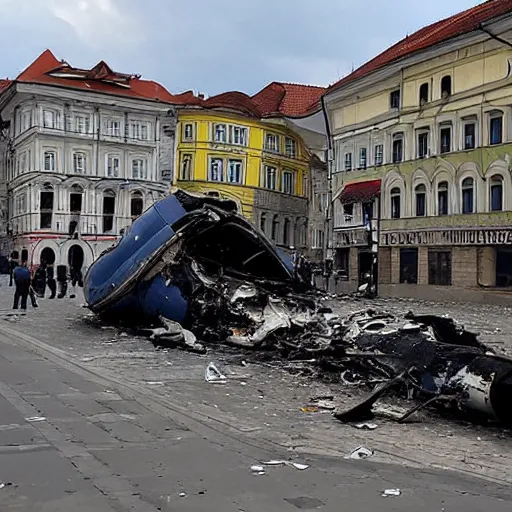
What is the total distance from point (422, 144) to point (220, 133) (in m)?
25.8

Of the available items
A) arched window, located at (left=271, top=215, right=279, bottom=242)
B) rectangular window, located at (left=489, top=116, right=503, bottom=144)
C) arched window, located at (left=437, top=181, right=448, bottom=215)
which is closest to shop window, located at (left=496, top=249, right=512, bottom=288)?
arched window, located at (left=437, top=181, right=448, bottom=215)

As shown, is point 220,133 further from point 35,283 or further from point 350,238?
point 35,283

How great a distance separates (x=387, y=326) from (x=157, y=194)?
166ft

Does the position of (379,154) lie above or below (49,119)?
below

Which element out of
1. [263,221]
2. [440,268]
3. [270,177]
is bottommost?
[440,268]

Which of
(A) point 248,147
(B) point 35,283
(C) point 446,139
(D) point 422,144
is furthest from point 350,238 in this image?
(A) point 248,147

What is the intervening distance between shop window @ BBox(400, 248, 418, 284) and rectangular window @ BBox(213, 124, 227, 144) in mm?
25864

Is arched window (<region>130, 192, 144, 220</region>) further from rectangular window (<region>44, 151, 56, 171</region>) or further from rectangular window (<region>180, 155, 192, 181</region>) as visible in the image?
rectangular window (<region>44, 151, 56, 171</region>)

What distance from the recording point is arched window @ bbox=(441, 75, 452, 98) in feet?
115

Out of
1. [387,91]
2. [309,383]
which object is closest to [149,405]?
[309,383]

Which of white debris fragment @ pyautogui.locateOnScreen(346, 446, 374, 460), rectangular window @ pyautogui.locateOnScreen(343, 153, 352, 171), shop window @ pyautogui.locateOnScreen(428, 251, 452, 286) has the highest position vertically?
rectangular window @ pyautogui.locateOnScreen(343, 153, 352, 171)

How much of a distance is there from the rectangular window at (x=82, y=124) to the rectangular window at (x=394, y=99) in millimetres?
26571

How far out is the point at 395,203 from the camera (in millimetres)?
38750

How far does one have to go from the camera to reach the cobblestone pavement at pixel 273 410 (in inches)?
274
